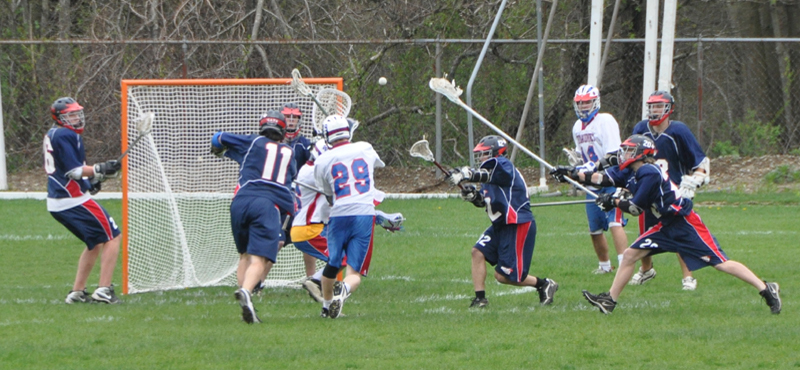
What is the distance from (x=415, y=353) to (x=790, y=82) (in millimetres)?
12822

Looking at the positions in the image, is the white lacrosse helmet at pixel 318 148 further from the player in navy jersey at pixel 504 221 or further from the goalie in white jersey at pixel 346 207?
the player in navy jersey at pixel 504 221

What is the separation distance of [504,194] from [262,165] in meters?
1.85

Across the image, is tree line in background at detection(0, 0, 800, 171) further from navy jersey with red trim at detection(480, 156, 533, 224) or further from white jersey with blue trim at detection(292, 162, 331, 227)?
navy jersey with red trim at detection(480, 156, 533, 224)

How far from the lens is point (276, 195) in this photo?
7.67 meters

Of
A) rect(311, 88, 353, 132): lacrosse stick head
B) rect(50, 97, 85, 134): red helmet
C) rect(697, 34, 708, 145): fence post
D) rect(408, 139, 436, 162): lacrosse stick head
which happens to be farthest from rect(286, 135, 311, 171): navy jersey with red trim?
rect(697, 34, 708, 145): fence post

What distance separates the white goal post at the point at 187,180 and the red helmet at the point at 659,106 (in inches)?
112

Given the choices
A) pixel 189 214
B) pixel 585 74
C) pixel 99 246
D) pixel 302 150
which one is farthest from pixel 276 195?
pixel 585 74

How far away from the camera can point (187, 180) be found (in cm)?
957

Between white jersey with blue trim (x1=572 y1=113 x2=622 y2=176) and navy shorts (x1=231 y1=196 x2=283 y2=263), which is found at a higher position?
white jersey with blue trim (x1=572 y1=113 x2=622 y2=176)

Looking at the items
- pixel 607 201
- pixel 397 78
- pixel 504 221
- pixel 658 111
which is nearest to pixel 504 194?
pixel 504 221

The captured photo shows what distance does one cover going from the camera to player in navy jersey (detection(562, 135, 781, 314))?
725 centimetres

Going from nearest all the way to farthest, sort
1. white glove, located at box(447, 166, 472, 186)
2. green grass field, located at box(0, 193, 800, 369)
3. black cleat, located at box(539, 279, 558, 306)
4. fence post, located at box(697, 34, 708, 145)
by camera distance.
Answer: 1. green grass field, located at box(0, 193, 800, 369)
2. white glove, located at box(447, 166, 472, 186)
3. black cleat, located at box(539, 279, 558, 306)
4. fence post, located at box(697, 34, 708, 145)

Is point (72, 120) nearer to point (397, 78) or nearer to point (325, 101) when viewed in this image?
point (325, 101)

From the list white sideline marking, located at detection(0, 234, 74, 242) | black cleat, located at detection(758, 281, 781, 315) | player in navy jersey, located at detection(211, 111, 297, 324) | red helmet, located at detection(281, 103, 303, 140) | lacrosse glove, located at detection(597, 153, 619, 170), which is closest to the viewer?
black cleat, located at detection(758, 281, 781, 315)
